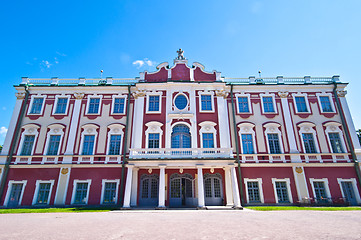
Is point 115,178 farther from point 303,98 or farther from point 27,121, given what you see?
point 303,98

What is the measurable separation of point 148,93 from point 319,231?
62.2ft

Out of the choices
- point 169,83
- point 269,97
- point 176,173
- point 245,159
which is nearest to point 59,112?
point 169,83

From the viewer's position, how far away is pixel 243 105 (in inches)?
878

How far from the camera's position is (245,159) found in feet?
65.0

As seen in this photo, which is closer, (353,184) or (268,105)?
(353,184)

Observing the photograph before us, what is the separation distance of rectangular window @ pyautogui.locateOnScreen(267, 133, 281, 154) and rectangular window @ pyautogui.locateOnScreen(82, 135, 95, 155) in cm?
1876

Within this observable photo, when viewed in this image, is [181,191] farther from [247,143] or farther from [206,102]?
[206,102]

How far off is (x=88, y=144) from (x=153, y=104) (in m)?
8.11

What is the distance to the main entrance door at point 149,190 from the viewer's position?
1863 cm

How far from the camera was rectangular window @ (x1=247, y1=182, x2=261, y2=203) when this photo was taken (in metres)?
18.7

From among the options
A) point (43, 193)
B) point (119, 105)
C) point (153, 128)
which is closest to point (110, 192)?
point (43, 193)

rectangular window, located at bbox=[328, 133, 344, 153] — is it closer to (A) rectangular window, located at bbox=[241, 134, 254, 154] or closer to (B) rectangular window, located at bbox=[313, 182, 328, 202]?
(B) rectangular window, located at bbox=[313, 182, 328, 202]

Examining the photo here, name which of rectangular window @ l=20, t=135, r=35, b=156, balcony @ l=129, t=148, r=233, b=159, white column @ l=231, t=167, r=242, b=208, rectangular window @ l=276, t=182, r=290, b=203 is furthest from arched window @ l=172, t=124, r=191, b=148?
rectangular window @ l=20, t=135, r=35, b=156

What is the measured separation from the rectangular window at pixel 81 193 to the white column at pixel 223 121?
14197mm
